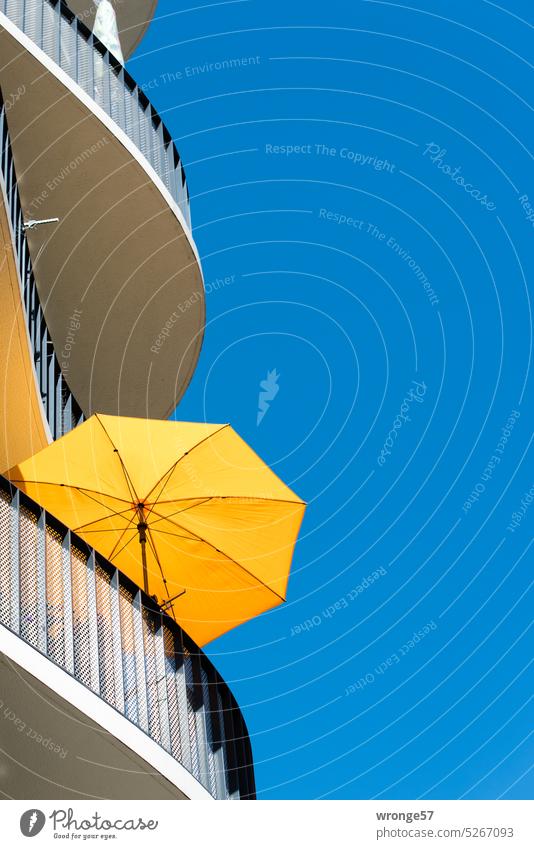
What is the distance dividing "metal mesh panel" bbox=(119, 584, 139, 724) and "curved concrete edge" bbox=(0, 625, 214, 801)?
204 mm

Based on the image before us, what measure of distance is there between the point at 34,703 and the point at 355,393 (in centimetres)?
854

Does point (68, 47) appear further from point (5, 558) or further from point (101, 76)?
point (5, 558)

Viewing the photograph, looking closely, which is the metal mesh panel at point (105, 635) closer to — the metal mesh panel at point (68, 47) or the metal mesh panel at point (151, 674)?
the metal mesh panel at point (151, 674)

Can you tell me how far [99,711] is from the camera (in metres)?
11.1

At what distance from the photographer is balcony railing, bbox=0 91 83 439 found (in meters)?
15.2

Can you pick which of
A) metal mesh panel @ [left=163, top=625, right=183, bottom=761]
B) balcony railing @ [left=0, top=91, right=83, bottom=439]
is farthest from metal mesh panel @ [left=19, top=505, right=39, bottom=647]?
balcony railing @ [left=0, top=91, right=83, bottom=439]

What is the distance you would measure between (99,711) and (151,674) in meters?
1.15

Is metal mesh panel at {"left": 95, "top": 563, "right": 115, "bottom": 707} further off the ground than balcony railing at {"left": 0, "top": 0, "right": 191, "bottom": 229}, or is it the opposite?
balcony railing at {"left": 0, "top": 0, "right": 191, "bottom": 229}

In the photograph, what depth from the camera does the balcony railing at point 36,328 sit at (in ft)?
49.8

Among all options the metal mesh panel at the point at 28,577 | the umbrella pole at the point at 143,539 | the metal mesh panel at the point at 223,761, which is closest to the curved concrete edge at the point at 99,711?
the metal mesh panel at the point at 28,577

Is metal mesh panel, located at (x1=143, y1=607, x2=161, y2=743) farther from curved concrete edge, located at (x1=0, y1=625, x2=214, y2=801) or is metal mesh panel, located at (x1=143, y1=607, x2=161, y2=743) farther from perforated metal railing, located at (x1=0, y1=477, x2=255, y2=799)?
curved concrete edge, located at (x1=0, y1=625, x2=214, y2=801)

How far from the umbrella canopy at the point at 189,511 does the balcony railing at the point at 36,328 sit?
1700 millimetres
